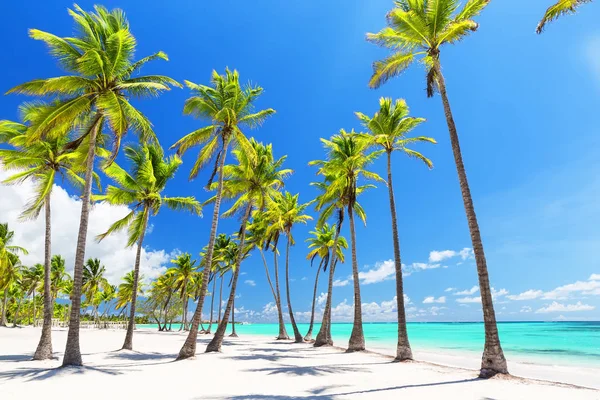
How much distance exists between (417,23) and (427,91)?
2.49m

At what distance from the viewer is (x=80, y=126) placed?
13547 millimetres

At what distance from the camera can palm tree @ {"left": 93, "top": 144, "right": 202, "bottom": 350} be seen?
18797mm

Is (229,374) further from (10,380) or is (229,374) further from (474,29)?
(474,29)

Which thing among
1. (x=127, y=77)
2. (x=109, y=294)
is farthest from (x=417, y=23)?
(x=109, y=294)

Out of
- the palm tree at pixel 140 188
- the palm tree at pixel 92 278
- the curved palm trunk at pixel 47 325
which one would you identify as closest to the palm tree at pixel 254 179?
the palm tree at pixel 140 188

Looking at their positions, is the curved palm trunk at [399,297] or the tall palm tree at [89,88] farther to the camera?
the curved palm trunk at [399,297]

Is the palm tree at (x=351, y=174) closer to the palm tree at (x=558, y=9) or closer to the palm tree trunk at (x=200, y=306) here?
the palm tree trunk at (x=200, y=306)

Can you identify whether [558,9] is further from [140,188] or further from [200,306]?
[140,188]

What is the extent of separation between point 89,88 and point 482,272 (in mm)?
14571

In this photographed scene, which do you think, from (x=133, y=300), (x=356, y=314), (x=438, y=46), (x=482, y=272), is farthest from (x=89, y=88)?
(x=356, y=314)

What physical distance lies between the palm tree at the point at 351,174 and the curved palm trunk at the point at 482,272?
5595 mm

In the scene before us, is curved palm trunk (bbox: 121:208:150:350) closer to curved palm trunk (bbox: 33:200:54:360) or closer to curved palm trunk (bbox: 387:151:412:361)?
curved palm trunk (bbox: 33:200:54:360)

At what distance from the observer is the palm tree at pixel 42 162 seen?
43.1ft

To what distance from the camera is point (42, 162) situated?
14.3m
